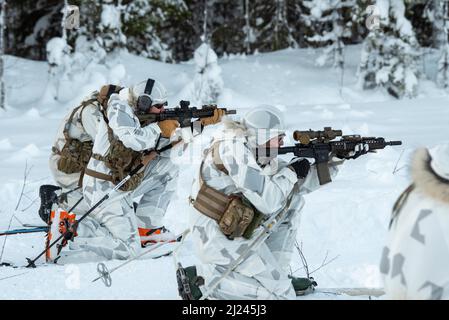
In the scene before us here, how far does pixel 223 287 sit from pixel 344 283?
1592 millimetres

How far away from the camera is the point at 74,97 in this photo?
53.8 feet

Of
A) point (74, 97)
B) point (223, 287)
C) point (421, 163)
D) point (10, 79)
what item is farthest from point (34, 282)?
point (10, 79)

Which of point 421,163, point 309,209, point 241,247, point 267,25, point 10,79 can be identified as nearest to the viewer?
point 421,163

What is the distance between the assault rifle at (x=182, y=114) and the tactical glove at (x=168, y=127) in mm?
40

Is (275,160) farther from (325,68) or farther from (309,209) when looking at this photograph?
(325,68)

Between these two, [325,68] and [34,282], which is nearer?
[34,282]

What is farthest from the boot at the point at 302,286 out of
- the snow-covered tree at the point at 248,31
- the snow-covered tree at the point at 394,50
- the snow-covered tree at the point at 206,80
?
the snow-covered tree at the point at 248,31

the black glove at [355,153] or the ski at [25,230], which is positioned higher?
the black glove at [355,153]

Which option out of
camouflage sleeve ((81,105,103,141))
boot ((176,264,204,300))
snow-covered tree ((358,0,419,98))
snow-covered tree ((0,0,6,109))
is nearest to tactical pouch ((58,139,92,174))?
camouflage sleeve ((81,105,103,141))

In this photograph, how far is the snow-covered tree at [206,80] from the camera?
15578mm

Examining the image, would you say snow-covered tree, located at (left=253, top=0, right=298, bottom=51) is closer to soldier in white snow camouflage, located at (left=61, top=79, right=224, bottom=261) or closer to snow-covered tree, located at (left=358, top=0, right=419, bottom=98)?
snow-covered tree, located at (left=358, top=0, right=419, bottom=98)

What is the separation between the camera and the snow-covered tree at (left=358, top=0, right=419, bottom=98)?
50.9 ft

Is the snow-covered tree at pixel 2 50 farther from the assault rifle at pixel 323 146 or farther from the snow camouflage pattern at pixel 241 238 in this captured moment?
the snow camouflage pattern at pixel 241 238

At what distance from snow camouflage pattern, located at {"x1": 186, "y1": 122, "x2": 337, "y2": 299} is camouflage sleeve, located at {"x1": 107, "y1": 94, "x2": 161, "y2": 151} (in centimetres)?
181
